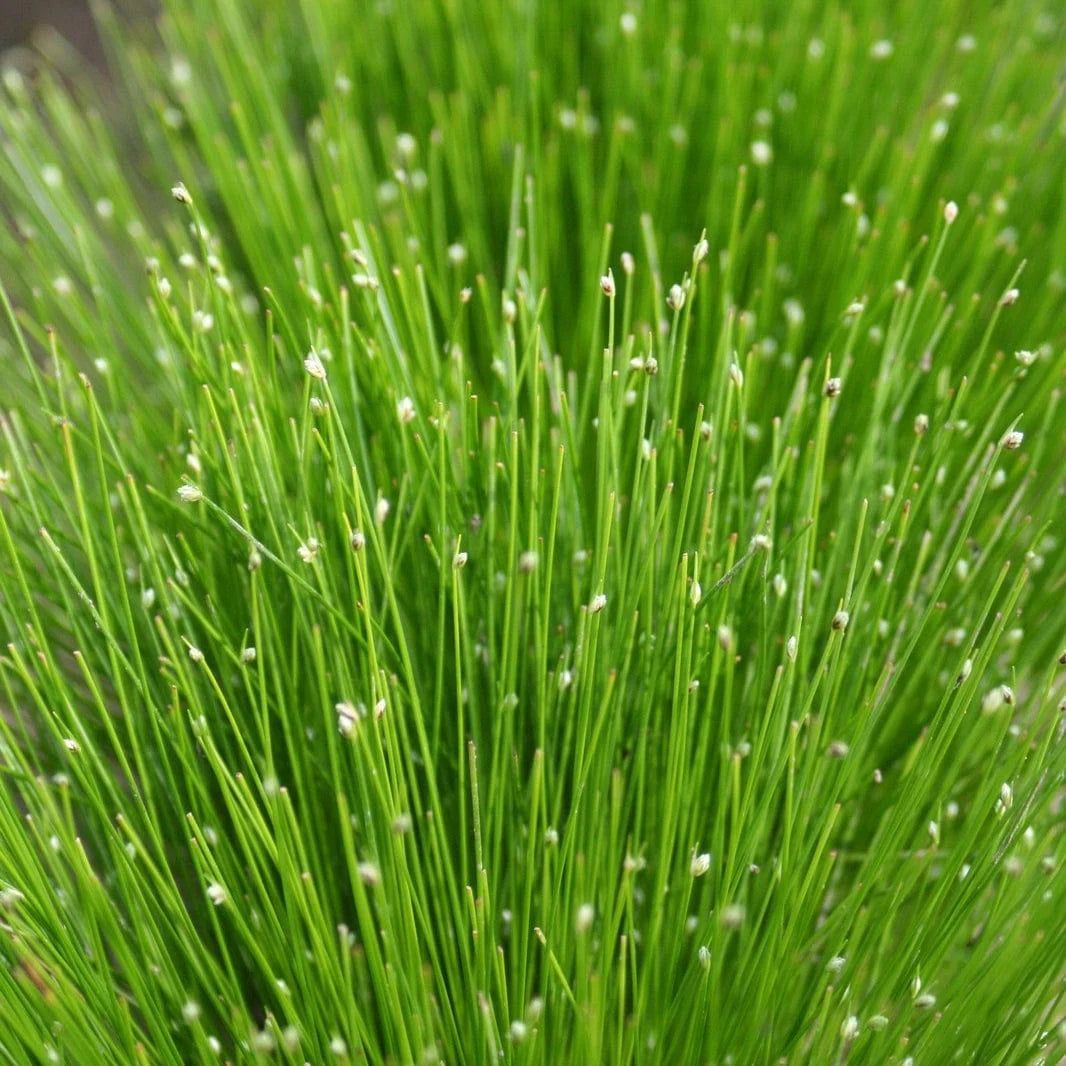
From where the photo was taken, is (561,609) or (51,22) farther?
(51,22)

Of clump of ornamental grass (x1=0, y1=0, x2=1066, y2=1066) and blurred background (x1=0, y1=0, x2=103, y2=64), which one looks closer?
clump of ornamental grass (x1=0, y1=0, x2=1066, y2=1066)

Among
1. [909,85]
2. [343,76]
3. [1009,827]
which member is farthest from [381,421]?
[909,85]

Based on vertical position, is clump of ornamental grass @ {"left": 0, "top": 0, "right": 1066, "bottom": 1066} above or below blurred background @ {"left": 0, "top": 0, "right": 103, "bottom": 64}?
below

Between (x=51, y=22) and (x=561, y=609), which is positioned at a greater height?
(x=51, y=22)

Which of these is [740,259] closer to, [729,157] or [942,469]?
[729,157]
